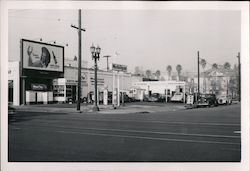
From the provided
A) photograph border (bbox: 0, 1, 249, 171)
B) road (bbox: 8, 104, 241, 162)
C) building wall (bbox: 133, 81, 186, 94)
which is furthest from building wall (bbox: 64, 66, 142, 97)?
photograph border (bbox: 0, 1, 249, 171)

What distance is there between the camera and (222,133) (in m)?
8.24

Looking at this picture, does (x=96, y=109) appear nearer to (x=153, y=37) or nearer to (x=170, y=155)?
(x=153, y=37)

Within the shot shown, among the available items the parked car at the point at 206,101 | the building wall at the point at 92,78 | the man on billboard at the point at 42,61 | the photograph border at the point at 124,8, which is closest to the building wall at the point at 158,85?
the parked car at the point at 206,101

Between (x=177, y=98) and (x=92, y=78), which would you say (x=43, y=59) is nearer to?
(x=92, y=78)

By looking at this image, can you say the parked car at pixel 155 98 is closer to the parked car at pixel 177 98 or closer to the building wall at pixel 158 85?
the building wall at pixel 158 85

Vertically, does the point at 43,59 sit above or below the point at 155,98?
above

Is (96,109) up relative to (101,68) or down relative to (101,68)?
down

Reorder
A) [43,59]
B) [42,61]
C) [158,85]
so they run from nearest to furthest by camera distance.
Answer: [42,61] → [43,59] → [158,85]

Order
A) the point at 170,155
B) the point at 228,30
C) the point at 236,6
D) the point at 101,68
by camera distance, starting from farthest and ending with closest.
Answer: the point at 101,68 → the point at 228,30 → the point at 236,6 → the point at 170,155

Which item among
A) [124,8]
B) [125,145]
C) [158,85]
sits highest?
[124,8]

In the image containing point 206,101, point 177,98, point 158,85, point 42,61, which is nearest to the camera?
point 42,61

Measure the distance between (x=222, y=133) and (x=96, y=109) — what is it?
8.31 meters

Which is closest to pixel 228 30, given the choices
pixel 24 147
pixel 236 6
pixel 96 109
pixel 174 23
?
pixel 236 6

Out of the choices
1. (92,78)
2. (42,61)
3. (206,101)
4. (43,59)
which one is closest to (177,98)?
(206,101)
